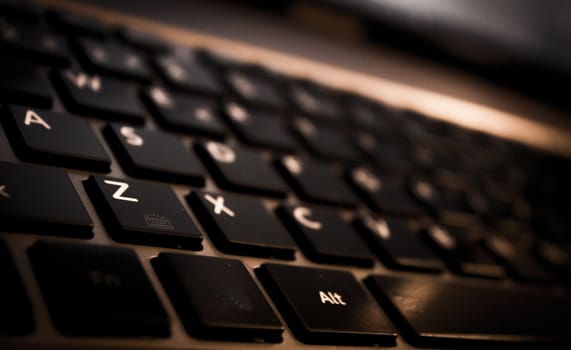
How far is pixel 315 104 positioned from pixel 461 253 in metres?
0.24

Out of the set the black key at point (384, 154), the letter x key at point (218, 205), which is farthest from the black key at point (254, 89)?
the letter x key at point (218, 205)

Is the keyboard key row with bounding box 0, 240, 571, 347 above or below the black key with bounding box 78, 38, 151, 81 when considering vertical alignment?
below

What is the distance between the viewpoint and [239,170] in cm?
40

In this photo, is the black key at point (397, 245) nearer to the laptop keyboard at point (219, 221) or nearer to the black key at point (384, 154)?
→ the laptop keyboard at point (219, 221)

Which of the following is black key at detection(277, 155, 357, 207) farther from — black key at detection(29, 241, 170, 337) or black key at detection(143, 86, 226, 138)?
black key at detection(29, 241, 170, 337)

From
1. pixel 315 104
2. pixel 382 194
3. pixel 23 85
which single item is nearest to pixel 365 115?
pixel 315 104

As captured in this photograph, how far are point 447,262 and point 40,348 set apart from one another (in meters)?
0.35

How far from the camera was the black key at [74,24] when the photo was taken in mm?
466

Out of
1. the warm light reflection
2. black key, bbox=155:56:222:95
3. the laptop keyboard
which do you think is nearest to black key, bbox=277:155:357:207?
the laptop keyboard

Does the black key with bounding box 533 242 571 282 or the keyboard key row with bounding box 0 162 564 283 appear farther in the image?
the black key with bounding box 533 242 571 282

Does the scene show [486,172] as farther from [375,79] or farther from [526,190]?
[375,79]

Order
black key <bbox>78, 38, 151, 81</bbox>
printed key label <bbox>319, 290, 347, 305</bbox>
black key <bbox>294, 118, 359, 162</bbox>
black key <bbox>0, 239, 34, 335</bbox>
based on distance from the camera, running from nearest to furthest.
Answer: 1. black key <bbox>0, 239, 34, 335</bbox>
2. printed key label <bbox>319, 290, 347, 305</bbox>
3. black key <bbox>78, 38, 151, 81</bbox>
4. black key <bbox>294, 118, 359, 162</bbox>

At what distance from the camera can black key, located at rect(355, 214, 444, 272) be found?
0.42m

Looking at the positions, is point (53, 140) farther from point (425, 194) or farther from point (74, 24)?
point (425, 194)
